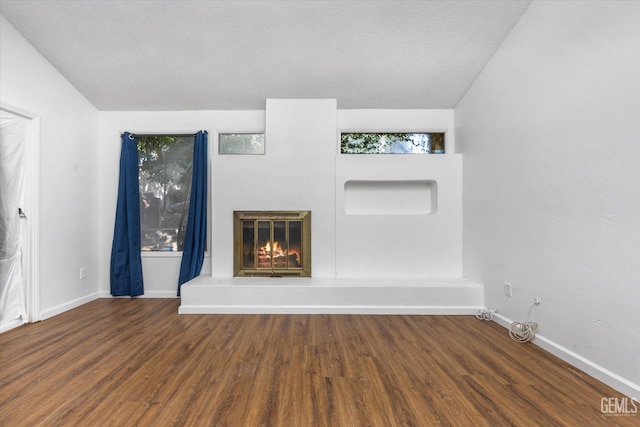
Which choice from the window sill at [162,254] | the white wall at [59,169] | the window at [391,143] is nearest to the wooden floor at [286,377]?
the white wall at [59,169]

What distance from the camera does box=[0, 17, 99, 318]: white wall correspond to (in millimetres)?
2775

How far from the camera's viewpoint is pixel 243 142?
12.8 feet

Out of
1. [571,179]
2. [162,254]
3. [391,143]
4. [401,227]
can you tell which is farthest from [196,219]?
[571,179]

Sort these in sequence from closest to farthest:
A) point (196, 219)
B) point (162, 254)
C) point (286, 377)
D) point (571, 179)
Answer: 1. point (286, 377)
2. point (571, 179)
3. point (196, 219)
4. point (162, 254)

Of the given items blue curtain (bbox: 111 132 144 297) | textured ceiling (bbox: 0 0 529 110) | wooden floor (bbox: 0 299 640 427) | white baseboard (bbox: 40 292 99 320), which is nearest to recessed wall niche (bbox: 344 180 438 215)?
textured ceiling (bbox: 0 0 529 110)

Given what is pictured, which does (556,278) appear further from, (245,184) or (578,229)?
(245,184)

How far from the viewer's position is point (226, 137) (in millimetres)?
3924

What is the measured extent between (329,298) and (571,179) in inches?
91.5

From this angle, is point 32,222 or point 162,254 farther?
point 162,254

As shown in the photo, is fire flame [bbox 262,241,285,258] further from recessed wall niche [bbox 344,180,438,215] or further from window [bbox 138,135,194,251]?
window [bbox 138,135,194,251]

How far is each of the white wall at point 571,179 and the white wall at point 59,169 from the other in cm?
454

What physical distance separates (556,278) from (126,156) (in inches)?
183

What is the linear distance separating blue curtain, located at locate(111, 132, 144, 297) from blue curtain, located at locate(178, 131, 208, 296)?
60 centimetres

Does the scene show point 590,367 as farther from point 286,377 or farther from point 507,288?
point 286,377
